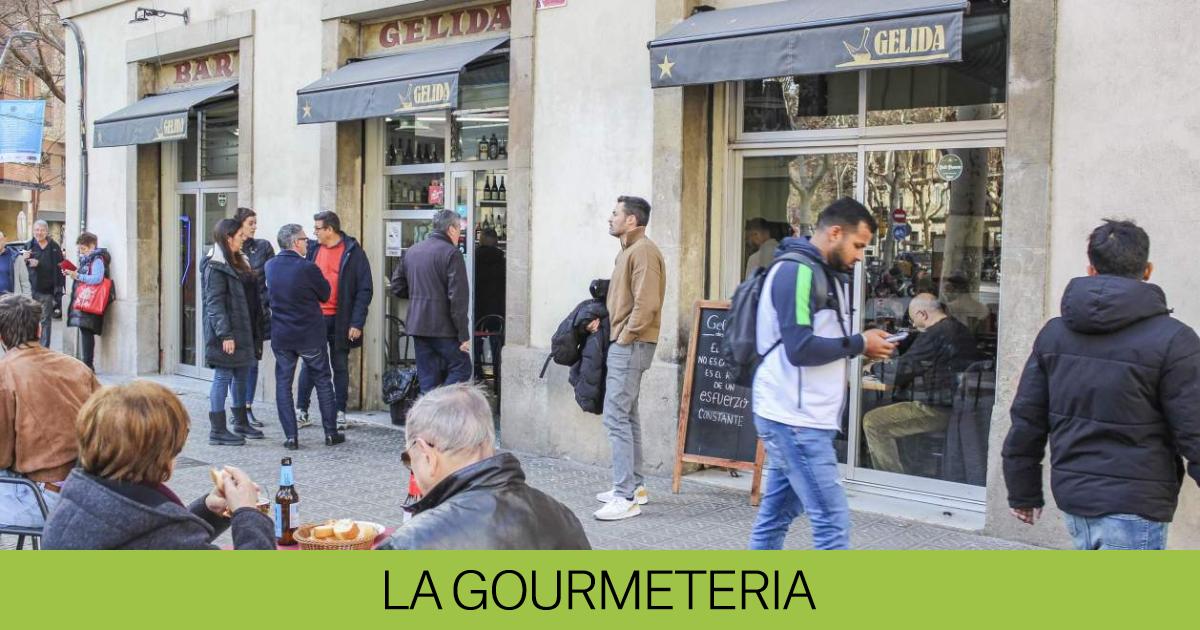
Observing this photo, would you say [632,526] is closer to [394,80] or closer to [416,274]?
[416,274]

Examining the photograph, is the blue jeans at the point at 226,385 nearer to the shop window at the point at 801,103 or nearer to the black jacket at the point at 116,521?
the shop window at the point at 801,103

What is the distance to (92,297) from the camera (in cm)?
1374

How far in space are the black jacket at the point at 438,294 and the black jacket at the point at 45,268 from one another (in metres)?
7.35

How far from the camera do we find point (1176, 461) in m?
3.82

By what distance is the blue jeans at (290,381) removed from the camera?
9094 millimetres

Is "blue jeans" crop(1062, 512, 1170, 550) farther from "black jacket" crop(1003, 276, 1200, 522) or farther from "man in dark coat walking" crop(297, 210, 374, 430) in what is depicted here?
"man in dark coat walking" crop(297, 210, 374, 430)

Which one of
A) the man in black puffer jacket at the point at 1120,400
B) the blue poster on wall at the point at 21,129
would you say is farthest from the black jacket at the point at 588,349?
the blue poster on wall at the point at 21,129

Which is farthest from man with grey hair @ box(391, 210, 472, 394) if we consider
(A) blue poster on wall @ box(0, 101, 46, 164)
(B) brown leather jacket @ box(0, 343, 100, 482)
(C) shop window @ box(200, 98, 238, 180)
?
(A) blue poster on wall @ box(0, 101, 46, 164)

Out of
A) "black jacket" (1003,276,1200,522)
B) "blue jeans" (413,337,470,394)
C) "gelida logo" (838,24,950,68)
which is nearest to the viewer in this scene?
"black jacket" (1003,276,1200,522)

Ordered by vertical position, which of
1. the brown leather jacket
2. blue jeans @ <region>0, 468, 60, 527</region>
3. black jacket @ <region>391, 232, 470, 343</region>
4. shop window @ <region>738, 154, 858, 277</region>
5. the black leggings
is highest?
shop window @ <region>738, 154, 858, 277</region>

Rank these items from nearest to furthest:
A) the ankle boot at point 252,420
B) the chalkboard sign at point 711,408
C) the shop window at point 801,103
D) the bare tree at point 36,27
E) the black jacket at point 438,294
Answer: the chalkboard sign at point 711,408
the shop window at point 801,103
the black jacket at point 438,294
the ankle boot at point 252,420
the bare tree at point 36,27

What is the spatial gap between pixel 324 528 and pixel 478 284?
6762mm

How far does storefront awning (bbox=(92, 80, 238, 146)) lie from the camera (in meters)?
12.2

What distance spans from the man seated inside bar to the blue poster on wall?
36.5ft
